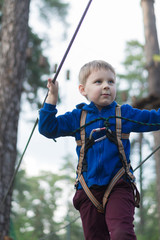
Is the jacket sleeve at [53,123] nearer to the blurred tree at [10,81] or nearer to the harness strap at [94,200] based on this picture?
the harness strap at [94,200]

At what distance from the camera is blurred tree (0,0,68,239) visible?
13.0 ft

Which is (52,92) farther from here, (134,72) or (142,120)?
(134,72)

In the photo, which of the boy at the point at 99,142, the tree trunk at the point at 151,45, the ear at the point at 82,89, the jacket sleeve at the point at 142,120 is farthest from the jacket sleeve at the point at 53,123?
the tree trunk at the point at 151,45

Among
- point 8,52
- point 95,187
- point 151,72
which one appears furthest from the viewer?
point 151,72

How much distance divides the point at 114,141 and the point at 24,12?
3.77 meters

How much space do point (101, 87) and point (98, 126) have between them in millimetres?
218

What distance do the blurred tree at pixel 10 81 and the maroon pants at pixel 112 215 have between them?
229 cm

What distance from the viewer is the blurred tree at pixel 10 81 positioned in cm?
396

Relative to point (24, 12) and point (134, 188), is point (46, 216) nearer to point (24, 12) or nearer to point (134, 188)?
point (24, 12)

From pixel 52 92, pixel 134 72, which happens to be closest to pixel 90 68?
pixel 52 92

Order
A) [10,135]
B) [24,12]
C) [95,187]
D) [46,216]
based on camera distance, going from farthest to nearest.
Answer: [46,216]
[24,12]
[10,135]
[95,187]

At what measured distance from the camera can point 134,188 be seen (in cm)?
175

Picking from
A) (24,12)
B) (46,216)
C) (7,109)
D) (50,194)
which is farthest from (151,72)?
(50,194)

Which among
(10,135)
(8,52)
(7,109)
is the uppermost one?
(8,52)
